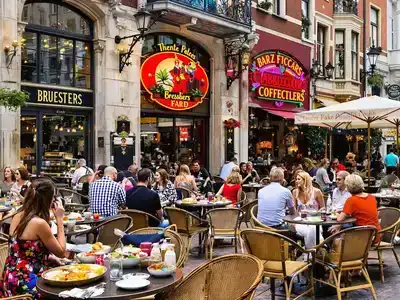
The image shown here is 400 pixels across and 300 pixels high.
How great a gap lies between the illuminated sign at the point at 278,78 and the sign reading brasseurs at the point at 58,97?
7665 mm

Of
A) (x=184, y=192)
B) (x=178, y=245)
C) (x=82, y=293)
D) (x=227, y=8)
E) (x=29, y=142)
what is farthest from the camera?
(x=227, y=8)

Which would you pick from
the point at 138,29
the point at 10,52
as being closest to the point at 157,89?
the point at 138,29

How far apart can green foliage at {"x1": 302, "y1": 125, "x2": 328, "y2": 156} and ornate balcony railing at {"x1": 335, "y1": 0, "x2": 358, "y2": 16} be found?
23.7ft

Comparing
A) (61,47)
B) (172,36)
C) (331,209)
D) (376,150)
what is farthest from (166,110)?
(376,150)

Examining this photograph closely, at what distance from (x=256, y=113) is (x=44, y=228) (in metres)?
16.7

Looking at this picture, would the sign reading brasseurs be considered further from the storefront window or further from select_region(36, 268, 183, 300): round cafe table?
select_region(36, 268, 183, 300): round cafe table

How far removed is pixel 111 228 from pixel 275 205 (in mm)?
2333

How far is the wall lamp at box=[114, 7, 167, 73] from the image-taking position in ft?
44.5

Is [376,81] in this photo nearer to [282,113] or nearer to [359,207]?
[282,113]

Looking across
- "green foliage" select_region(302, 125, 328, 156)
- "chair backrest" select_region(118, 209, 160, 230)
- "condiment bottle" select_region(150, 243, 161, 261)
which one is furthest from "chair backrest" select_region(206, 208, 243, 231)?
"green foliage" select_region(302, 125, 328, 156)

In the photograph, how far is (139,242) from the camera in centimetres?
467

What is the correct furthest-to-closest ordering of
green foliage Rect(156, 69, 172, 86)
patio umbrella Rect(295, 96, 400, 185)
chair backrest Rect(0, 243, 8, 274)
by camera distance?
green foliage Rect(156, 69, 172, 86) < patio umbrella Rect(295, 96, 400, 185) < chair backrest Rect(0, 243, 8, 274)

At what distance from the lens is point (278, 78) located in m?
21.0

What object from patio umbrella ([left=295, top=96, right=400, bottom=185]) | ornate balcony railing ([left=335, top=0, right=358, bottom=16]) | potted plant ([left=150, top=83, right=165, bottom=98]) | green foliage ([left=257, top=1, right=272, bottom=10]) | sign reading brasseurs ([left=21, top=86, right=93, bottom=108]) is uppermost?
ornate balcony railing ([left=335, top=0, right=358, bottom=16])
